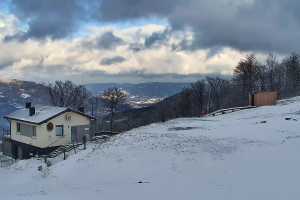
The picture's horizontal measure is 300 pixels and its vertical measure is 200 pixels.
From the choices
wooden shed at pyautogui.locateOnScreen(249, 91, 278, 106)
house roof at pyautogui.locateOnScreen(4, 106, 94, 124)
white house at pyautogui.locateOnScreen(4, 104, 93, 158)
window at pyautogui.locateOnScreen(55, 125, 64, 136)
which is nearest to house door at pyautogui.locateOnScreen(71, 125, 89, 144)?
white house at pyautogui.locateOnScreen(4, 104, 93, 158)

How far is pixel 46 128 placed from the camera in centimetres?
4906

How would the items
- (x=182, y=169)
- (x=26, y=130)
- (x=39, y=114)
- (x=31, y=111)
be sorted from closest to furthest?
(x=182, y=169)
(x=39, y=114)
(x=26, y=130)
(x=31, y=111)

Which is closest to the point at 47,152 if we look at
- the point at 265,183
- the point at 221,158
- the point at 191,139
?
the point at 191,139

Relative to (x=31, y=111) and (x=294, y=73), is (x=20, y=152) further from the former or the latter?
(x=294, y=73)

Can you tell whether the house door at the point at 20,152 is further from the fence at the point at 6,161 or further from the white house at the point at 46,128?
the fence at the point at 6,161

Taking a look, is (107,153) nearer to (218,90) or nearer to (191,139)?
(191,139)

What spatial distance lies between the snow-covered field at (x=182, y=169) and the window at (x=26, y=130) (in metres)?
12.7

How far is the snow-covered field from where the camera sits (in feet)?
72.5

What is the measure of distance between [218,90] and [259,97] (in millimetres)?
51196

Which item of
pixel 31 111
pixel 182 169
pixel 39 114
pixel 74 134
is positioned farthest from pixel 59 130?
pixel 182 169

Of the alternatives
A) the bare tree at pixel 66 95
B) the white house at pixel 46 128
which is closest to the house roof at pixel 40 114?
the white house at pixel 46 128

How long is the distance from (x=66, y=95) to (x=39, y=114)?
38.4 m

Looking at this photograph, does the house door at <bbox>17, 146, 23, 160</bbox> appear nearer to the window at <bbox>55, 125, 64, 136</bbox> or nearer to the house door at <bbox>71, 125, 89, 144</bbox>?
the window at <bbox>55, 125, 64, 136</bbox>

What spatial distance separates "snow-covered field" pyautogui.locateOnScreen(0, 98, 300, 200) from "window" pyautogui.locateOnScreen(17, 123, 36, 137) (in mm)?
12727
